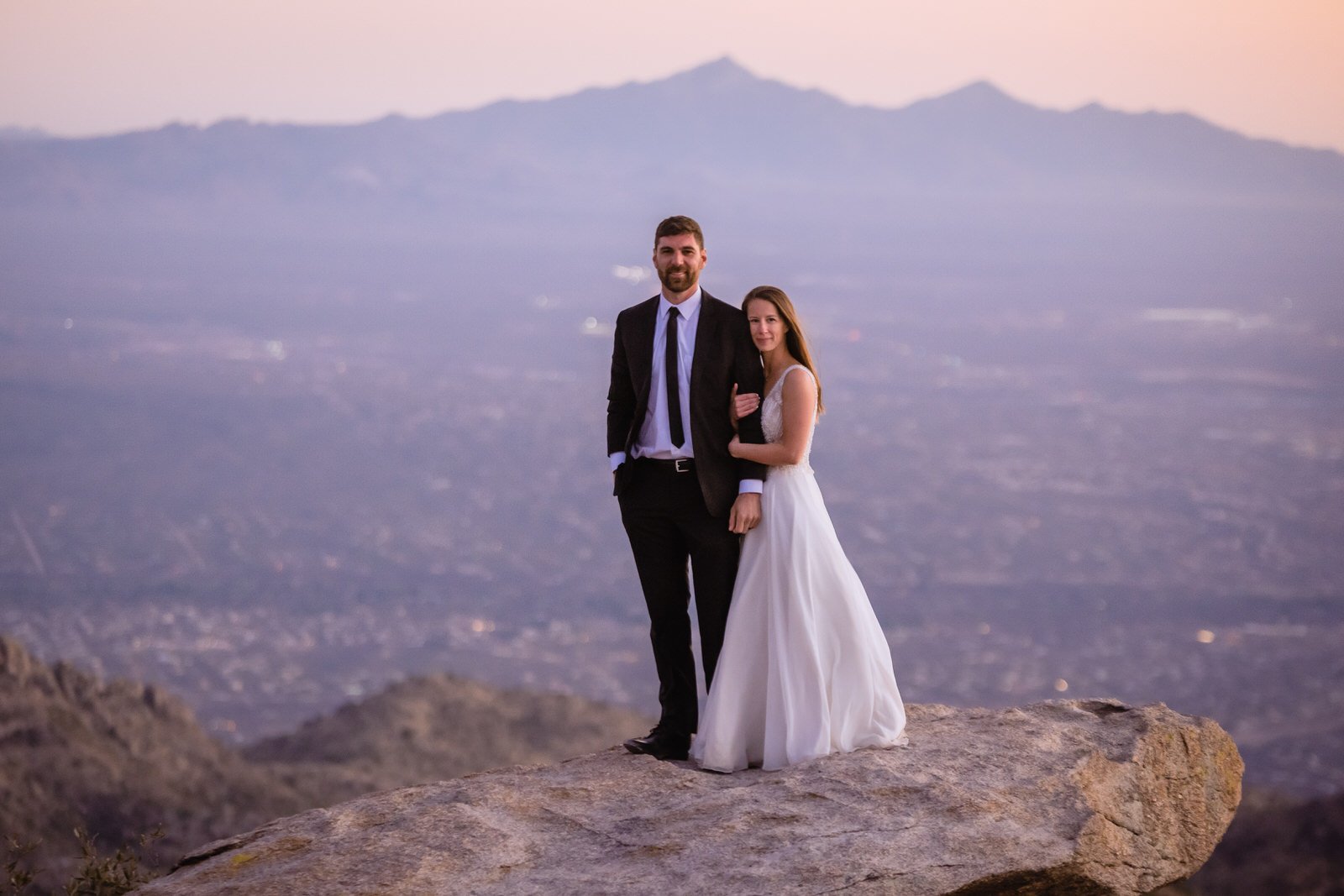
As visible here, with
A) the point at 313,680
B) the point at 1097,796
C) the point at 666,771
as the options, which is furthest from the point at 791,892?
the point at 313,680

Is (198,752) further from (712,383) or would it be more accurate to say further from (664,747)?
(712,383)

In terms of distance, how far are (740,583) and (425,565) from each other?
95052 mm

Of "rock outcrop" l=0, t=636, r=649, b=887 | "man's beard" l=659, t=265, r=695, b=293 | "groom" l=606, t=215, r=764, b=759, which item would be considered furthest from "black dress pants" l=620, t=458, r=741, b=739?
"rock outcrop" l=0, t=636, r=649, b=887

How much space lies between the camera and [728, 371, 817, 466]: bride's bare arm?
654 cm

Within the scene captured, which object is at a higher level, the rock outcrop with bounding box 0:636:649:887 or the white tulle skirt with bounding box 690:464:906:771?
the white tulle skirt with bounding box 690:464:906:771

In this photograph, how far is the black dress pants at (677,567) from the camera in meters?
6.78

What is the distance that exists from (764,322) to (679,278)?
49 cm

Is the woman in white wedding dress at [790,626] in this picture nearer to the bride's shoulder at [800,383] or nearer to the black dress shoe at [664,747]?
the bride's shoulder at [800,383]

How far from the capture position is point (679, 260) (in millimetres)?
6535

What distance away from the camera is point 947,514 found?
10888 cm

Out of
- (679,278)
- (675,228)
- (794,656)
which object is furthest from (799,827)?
(675,228)

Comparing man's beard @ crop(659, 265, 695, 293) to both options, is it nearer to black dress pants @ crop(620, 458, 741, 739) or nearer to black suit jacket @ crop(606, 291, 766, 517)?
black suit jacket @ crop(606, 291, 766, 517)

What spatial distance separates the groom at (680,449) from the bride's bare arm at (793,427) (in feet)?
0.40

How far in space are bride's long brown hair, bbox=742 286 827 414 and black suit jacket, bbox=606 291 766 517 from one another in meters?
0.15
